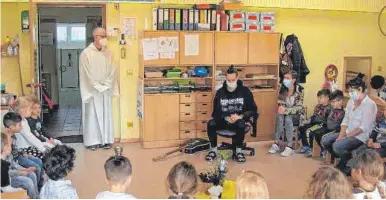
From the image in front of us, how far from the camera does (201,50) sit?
6.88 meters

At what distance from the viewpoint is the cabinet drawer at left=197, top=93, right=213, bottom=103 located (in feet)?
22.8

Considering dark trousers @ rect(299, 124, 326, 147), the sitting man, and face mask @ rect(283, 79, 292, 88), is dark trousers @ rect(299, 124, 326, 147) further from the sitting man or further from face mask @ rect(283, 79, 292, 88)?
the sitting man

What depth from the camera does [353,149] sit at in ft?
17.8

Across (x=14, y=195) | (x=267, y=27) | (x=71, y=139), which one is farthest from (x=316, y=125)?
(x=14, y=195)

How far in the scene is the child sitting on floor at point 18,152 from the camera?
13.6 feet

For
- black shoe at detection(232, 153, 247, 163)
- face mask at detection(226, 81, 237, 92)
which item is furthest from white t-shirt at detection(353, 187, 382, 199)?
face mask at detection(226, 81, 237, 92)

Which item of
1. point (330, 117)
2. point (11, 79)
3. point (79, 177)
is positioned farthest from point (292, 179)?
point (11, 79)

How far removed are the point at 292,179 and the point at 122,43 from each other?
319cm

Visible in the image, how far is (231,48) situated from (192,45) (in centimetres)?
59

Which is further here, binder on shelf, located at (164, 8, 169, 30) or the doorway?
the doorway

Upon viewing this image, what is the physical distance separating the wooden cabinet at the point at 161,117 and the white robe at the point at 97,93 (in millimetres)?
545

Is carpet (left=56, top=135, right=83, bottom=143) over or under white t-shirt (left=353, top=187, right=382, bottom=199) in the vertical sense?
under

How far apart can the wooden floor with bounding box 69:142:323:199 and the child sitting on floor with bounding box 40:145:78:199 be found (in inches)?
52.3

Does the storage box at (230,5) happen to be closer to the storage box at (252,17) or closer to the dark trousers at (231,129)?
the storage box at (252,17)
